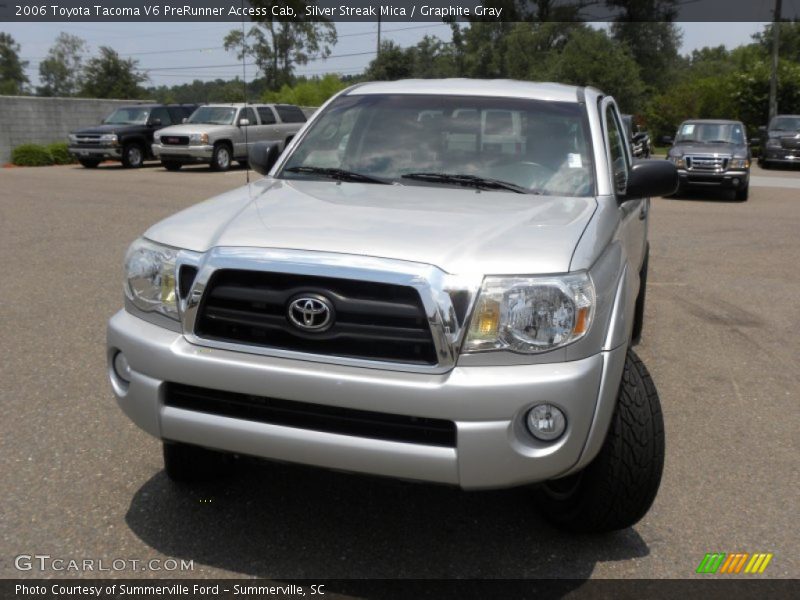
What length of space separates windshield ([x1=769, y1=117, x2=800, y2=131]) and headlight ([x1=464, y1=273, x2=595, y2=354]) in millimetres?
26658

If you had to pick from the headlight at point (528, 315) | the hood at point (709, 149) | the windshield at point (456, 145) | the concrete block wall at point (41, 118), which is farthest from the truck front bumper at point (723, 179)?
the concrete block wall at point (41, 118)

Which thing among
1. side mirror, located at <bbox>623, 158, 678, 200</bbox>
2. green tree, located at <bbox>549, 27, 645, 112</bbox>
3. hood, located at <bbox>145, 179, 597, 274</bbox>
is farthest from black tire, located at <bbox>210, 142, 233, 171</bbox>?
green tree, located at <bbox>549, 27, 645, 112</bbox>

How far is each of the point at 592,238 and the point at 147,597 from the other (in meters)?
2.02

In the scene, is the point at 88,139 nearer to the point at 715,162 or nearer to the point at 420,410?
the point at 715,162

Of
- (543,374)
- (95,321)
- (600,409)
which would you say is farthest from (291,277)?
(95,321)

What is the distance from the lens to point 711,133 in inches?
712

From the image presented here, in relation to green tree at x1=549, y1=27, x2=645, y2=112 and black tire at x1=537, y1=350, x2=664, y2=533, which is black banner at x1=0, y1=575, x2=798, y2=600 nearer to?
black tire at x1=537, y1=350, x2=664, y2=533

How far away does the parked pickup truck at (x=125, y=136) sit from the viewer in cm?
2303

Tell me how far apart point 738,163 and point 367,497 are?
15271 mm

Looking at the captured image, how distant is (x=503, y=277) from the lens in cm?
280

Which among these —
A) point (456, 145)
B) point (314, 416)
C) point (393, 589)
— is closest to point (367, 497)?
point (393, 589)

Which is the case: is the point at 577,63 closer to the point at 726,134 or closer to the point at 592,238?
the point at 726,134

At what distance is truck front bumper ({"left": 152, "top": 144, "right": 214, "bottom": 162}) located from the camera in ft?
73.0

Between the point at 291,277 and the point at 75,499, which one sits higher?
the point at 291,277
